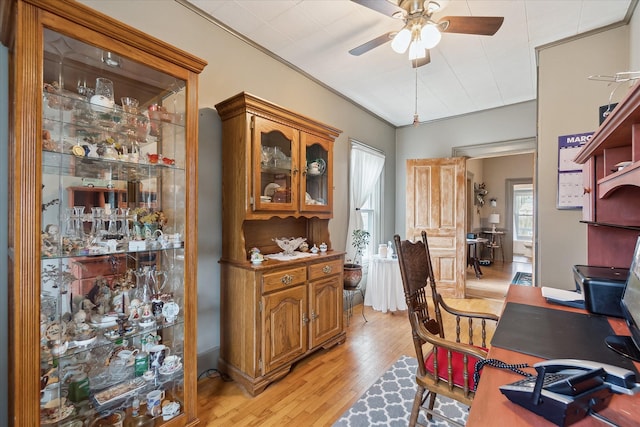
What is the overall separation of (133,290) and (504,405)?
1.84m

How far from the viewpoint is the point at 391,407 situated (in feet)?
6.36

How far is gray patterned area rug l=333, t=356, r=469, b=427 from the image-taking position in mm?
1799

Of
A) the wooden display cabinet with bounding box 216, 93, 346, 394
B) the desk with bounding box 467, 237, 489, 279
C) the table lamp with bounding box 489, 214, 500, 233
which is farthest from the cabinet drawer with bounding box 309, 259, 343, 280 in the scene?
the table lamp with bounding box 489, 214, 500, 233

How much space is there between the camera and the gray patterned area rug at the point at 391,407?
1.80 m

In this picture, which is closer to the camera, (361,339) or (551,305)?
(551,305)

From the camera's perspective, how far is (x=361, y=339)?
300cm

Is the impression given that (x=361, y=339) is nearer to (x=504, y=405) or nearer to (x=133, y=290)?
(x=133, y=290)

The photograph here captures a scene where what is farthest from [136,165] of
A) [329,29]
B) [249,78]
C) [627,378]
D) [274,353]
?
[627,378]

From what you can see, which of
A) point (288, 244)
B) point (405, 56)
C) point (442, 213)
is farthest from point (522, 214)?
point (288, 244)

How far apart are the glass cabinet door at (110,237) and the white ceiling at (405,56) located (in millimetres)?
1110

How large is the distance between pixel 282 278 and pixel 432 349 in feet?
3.88

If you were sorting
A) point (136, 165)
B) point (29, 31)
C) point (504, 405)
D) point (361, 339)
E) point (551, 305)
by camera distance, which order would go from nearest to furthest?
point (504, 405) → point (29, 31) → point (551, 305) → point (136, 165) → point (361, 339)

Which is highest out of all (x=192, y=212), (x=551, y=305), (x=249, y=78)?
(x=249, y=78)

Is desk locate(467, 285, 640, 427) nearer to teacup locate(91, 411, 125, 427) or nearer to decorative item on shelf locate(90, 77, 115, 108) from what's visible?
teacup locate(91, 411, 125, 427)
